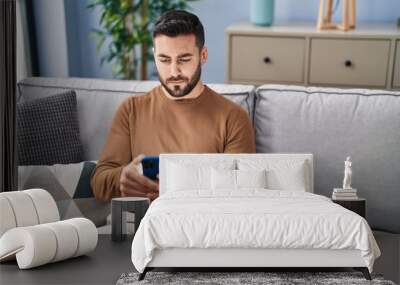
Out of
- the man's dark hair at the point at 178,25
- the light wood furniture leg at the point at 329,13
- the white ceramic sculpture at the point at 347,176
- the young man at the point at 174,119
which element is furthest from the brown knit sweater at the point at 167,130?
the light wood furniture leg at the point at 329,13

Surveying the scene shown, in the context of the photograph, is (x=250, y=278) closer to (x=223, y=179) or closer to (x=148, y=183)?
(x=223, y=179)

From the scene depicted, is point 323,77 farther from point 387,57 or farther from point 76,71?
point 76,71

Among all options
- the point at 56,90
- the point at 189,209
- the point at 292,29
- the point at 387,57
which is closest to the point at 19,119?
the point at 56,90

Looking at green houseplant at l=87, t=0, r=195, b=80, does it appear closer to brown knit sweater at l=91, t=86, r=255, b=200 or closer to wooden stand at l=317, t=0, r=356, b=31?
wooden stand at l=317, t=0, r=356, b=31

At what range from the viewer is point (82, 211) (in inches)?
118

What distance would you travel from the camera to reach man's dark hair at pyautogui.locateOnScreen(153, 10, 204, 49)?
286 centimetres

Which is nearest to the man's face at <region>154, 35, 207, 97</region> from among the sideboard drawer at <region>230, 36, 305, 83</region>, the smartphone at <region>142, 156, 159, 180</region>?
the smartphone at <region>142, 156, 159, 180</region>

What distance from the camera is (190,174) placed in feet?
8.86

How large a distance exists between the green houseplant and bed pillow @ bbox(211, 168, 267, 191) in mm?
1797

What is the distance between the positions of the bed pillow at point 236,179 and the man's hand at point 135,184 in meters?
0.30

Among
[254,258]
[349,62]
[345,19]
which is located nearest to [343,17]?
[345,19]

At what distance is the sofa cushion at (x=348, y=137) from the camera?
9.41ft

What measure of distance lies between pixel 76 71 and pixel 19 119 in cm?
154

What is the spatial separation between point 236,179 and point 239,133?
257 millimetres
